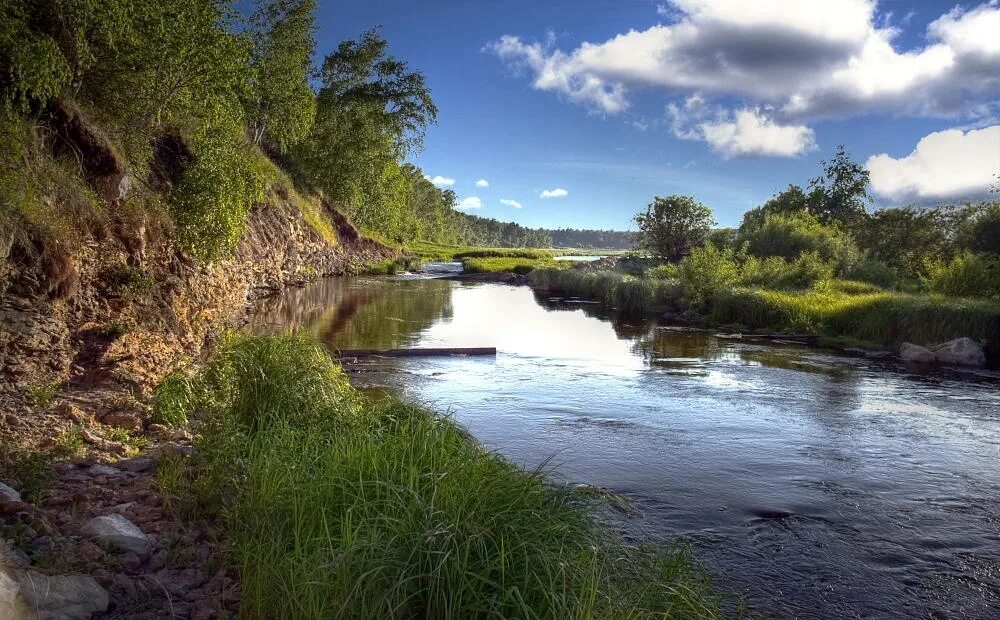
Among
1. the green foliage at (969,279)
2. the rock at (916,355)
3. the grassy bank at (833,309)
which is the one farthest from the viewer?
the green foliage at (969,279)

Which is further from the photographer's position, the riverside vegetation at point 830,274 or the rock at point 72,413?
the riverside vegetation at point 830,274

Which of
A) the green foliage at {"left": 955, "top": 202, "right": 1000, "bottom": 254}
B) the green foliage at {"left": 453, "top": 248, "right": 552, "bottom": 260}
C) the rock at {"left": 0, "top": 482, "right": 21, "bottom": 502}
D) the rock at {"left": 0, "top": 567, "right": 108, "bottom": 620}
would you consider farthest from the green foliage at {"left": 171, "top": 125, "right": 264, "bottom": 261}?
the green foliage at {"left": 453, "top": 248, "right": 552, "bottom": 260}

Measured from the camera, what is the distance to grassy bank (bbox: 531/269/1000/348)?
72.1 feet

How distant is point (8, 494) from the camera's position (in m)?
5.54

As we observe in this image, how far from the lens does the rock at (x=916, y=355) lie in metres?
20.6

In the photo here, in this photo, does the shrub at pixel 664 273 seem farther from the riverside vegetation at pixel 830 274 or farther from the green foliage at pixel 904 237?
→ the green foliage at pixel 904 237

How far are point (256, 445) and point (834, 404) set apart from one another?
1295cm


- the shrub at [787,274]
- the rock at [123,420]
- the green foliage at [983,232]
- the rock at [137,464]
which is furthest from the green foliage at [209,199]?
the green foliage at [983,232]

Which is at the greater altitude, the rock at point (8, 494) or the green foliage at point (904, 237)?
the green foliage at point (904, 237)

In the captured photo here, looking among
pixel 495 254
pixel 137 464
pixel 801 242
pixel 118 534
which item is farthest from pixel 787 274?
pixel 495 254

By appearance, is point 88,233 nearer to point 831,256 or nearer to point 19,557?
point 19,557

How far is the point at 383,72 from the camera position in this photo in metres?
61.3

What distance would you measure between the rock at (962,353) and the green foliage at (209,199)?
21.1 metres

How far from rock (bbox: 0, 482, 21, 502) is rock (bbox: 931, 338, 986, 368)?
23.1 metres
